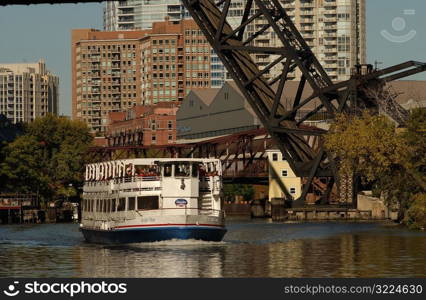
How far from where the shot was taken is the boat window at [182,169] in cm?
7162

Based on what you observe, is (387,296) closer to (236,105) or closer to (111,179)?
(111,179)

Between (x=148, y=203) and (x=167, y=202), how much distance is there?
1.15 metres

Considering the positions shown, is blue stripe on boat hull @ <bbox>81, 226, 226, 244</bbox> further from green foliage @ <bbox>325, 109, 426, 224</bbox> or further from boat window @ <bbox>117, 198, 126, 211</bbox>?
green foliage @ <bbox>325, 109, 426, 224</bbox>

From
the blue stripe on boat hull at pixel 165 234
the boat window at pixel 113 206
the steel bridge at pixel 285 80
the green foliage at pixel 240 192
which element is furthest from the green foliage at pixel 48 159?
the blue stripe on boat hull at pixel 165 234

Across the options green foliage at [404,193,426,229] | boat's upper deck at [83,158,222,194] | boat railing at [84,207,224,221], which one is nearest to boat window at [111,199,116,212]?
boat railing at [84,207,224,221]

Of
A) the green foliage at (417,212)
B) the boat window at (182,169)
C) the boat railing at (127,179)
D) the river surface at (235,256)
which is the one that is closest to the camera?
the river surface at (235,256)

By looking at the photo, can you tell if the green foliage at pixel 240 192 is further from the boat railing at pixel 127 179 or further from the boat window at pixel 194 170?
the boat window at pixel 194 170

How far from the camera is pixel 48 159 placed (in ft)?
536

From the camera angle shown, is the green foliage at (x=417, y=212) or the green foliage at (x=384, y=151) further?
the green foliage at (x=417, y=212)

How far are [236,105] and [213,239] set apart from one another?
121 metres

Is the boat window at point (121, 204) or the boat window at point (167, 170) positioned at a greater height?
the boat window at point (167, 170)

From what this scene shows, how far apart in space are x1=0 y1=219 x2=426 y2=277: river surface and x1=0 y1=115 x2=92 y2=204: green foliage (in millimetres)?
59204

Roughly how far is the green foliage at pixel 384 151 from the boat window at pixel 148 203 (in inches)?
840

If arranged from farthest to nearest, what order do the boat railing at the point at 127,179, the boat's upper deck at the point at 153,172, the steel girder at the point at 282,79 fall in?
the steel girder at the point at 282,79 → the boat railing at the point at 127,179 → the boat's upper deck at the point at 153,172
